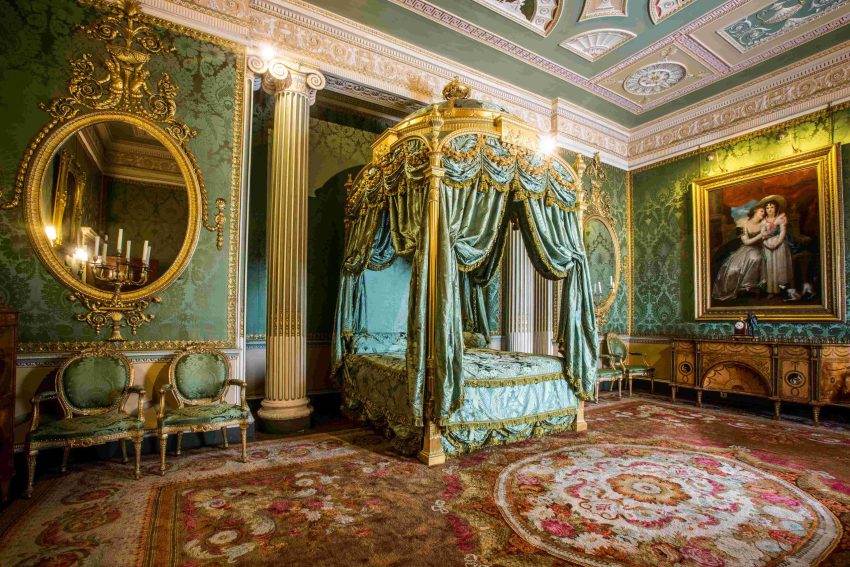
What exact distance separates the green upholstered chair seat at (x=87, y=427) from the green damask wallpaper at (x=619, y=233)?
704 cm

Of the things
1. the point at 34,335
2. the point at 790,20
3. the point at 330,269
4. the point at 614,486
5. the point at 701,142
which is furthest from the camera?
the point at 701,142

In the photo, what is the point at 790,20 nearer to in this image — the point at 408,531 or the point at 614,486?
the point at 614,486

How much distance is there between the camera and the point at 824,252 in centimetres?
567

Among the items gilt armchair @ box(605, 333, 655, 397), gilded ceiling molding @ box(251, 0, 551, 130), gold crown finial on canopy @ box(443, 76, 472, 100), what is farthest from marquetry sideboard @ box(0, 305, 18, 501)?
gilt armchair @ box(605, 333, 655, 397)

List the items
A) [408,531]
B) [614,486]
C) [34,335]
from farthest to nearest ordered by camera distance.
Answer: [34,335], [614,486], [408,531]

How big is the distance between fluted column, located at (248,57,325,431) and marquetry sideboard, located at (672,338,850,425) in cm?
573

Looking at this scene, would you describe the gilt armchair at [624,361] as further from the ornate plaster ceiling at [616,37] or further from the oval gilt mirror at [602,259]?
the ornate plaster ceiling at [616,37]

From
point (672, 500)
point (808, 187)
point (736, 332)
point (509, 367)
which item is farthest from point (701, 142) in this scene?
point (672, 500)

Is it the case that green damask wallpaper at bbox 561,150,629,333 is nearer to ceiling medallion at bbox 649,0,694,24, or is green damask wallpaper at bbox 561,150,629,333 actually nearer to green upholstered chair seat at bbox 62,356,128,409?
ceiling medallion at bbox 649,0,694,24

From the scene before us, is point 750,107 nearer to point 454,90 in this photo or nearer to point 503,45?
point 503,45

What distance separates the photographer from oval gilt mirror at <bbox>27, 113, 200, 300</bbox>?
3.65m

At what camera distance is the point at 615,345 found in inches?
281

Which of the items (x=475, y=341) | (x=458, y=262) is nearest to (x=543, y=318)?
(x=475, y=341)

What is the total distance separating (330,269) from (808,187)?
6908 millimetres
